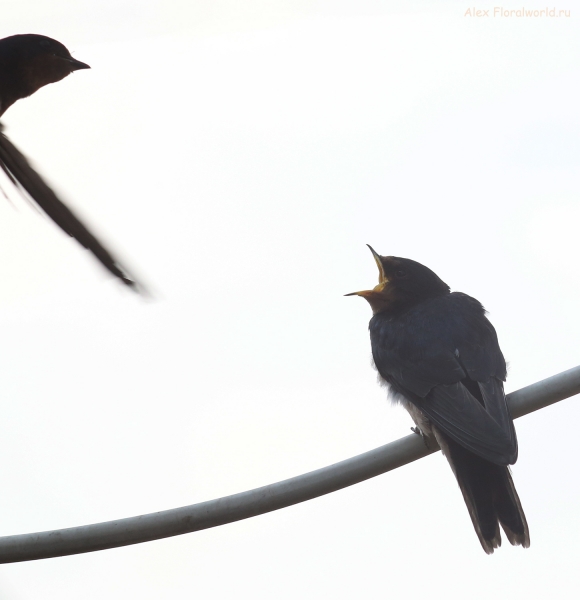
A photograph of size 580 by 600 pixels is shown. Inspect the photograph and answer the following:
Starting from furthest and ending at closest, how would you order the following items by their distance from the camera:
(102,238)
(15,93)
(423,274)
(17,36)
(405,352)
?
(423,274)
(405,352)
(17,36)
(15,93)
(102,238)

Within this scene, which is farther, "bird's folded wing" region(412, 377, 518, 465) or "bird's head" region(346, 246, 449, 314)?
"bird's head" region(346, 246, 449, 314)

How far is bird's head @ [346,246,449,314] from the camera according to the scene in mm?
4211

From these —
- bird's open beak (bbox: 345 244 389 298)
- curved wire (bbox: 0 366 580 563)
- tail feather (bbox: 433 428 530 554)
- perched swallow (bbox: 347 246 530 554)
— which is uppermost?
curved wire (bbox: 0 366 580 563)

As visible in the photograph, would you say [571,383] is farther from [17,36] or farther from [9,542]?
[17,36]

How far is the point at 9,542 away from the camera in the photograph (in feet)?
6.21

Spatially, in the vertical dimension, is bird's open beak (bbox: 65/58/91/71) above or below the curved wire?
above

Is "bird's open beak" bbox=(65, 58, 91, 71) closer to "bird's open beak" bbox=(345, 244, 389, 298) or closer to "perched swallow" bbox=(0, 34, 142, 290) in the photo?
"perched swallow" bbox=(0, 34, 142, 290)

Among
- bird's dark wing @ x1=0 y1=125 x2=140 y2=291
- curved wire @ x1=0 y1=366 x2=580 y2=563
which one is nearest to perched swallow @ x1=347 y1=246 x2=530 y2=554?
curved wire @ x1=0 y1=366 x2=580 y2=563

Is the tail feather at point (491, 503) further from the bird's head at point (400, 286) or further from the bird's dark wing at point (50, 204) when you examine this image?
the bird's dark wing at point (50, 204)

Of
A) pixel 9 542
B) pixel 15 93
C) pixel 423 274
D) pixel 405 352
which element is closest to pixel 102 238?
pixel 9 542

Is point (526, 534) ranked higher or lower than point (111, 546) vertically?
lower

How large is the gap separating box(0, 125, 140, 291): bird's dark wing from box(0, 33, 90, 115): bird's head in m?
1.06

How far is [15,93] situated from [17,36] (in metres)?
0.38

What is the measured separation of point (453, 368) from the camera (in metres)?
3.43
